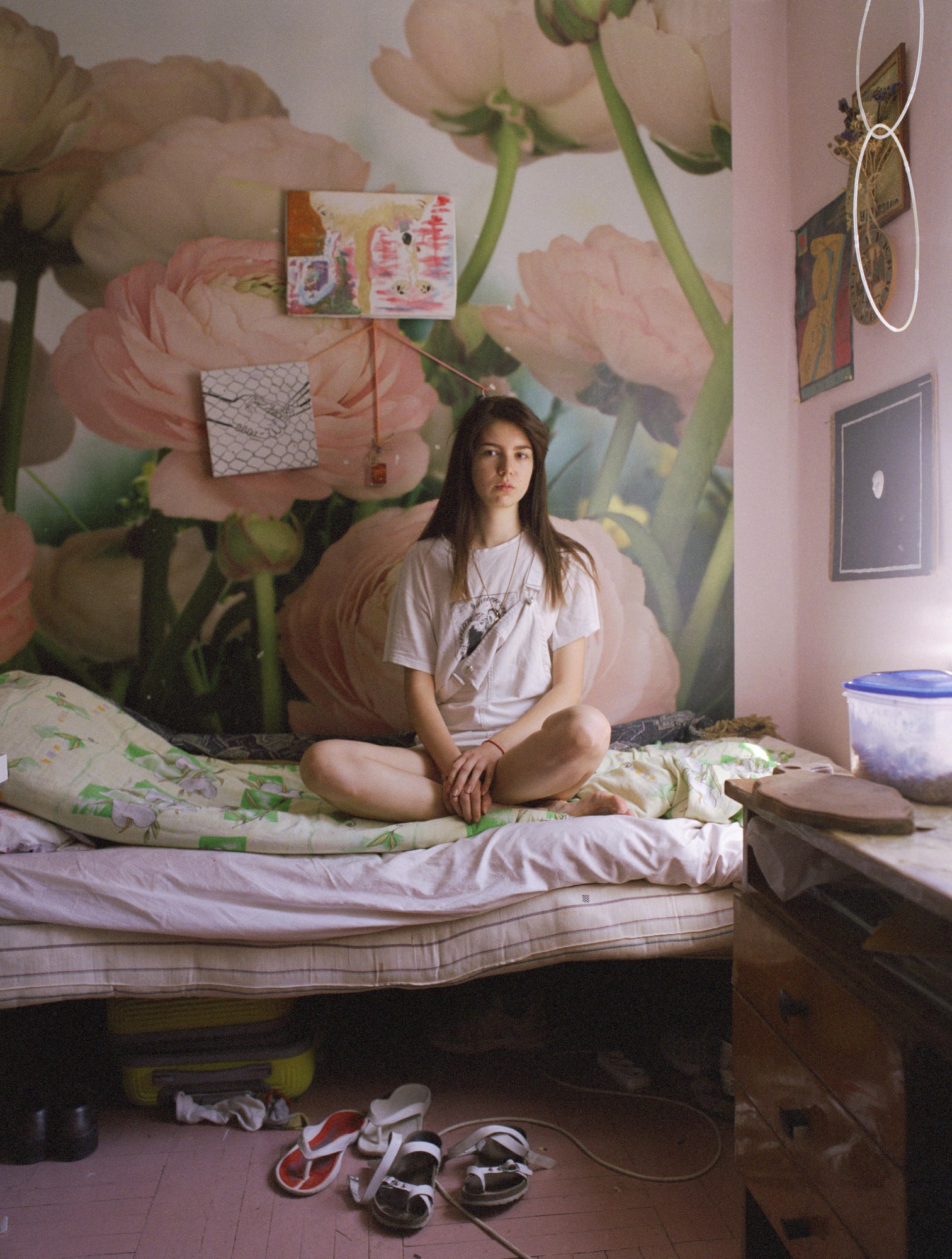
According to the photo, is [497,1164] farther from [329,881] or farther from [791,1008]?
[791,1008]

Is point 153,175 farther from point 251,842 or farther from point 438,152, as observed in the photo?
point 251,842

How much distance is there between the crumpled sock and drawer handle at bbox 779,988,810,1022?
3.12ft

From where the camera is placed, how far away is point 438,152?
229cm

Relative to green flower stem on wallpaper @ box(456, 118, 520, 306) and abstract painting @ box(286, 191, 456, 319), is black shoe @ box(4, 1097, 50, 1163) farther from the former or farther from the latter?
green flower stem on wallpaper @ box(456, 118, 520, 306)

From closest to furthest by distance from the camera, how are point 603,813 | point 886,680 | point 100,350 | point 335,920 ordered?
point 886,680, point 335,920, point 603,813, point 100,350

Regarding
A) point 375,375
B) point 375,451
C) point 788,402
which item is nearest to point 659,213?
point 788,402

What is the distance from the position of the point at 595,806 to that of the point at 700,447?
1187 millimetres

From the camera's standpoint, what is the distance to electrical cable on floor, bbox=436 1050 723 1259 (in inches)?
49.1

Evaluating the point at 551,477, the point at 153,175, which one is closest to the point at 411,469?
the point at 551,477

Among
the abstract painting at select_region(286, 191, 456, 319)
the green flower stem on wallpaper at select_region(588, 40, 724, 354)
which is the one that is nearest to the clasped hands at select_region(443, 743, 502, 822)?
the abstract painting at select_region(286, 191, 456, 319)

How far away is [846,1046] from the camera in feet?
2.91

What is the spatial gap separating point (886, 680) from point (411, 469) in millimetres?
1471

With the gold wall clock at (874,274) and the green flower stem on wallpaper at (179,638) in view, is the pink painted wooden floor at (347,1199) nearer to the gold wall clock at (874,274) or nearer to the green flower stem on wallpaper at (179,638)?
the green flower stem on wallpaper at (179,638)

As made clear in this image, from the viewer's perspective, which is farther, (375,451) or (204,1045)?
(375,451)
